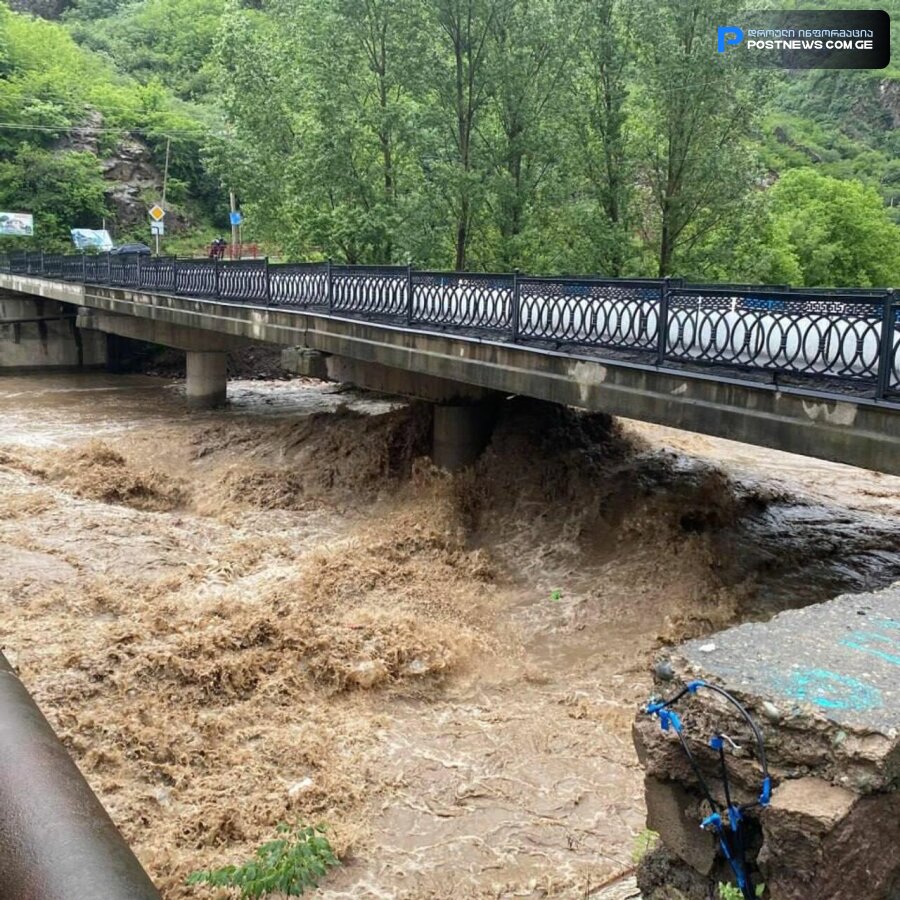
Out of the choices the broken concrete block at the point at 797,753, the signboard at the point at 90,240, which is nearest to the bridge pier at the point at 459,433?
the broken concrete block at the point at 797,753

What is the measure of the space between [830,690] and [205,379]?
76.8 feet

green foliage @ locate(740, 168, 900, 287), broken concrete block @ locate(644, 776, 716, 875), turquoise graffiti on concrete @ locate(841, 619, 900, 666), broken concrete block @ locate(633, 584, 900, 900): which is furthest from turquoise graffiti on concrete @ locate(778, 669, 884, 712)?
green foliage @ locate(740, 168, 900, 287)

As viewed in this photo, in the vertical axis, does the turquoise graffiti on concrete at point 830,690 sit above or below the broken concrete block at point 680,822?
above

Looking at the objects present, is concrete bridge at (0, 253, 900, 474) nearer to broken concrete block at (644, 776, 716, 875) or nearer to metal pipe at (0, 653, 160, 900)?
broken concrete block at (644, 776, 716, 875)

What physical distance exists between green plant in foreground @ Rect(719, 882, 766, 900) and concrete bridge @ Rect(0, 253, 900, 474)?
5.20m

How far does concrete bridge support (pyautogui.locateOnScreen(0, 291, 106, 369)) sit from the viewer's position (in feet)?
110

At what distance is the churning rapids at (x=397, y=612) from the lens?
610cm

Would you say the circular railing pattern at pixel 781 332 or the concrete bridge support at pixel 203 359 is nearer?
the circular railing pattern at pixel 781 332

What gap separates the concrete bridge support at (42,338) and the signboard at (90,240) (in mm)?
10599

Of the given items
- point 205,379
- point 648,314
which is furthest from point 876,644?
point 205,379

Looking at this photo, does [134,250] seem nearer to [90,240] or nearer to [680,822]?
[90,240]

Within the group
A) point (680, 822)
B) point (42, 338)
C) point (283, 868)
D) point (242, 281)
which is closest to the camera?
point (680, 822)

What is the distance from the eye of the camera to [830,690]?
3043mm

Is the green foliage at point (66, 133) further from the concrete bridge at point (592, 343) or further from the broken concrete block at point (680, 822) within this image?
the broken concrete block at point (680, 822)
